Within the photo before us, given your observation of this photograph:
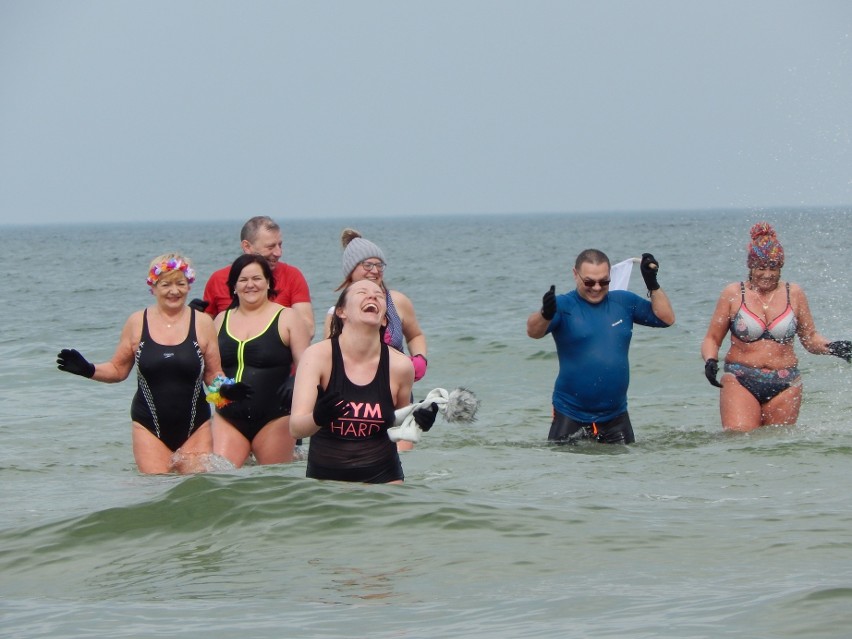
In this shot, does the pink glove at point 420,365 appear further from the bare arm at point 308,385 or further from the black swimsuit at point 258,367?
the bare arm at point 308,385

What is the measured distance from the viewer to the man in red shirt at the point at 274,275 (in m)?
8.44

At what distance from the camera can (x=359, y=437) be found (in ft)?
20.5

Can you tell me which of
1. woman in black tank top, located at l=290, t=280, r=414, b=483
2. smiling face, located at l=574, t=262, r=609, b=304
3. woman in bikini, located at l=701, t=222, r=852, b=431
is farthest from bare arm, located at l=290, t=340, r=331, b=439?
woman in bikini, located at l=701, t=222, r=852, b=431

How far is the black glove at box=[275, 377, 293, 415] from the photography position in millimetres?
7840

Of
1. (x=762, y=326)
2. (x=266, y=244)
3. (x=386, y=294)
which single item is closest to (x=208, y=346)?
(x=266, y=244)

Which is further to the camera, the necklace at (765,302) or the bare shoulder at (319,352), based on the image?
the necklace at (765,302)

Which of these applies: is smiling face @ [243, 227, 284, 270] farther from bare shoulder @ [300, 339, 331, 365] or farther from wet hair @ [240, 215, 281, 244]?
bare shoulder @ [300, 339, 331, 365]

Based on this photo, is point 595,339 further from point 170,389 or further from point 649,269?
point 170,389

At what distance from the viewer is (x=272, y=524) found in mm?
6742

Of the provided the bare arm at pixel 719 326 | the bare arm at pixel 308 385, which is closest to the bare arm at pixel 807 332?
the bare arm at pixel 719 326

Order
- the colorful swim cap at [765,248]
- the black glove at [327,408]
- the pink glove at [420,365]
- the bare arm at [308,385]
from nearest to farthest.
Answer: the black glove at [327,408] < the bare arm at [308,385] < the pink glove at [420,365] < the colorful swim cap at [765,248]

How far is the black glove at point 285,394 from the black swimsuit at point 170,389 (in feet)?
1.62

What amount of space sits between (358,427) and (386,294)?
220 centimetres

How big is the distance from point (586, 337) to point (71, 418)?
655cm
